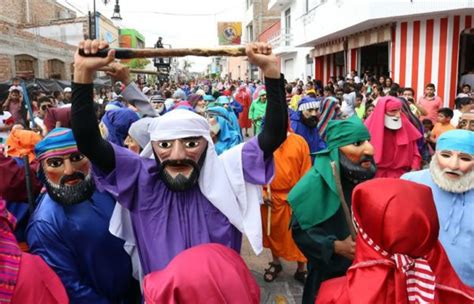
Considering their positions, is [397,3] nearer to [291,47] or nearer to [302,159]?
[302,159]

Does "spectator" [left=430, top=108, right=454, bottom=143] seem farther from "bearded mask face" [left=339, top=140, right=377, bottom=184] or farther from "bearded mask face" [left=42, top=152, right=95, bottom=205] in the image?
"bearded mask face" [left=42, top=152, right=95, bottom=205]

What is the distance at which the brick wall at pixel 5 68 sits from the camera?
1788 centimetres

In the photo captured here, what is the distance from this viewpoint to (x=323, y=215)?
278cm

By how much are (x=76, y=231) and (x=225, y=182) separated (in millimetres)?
827

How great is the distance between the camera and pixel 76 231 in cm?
234

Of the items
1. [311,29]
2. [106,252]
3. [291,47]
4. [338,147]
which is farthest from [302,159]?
[291,47]

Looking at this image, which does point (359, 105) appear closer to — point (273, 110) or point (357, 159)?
point (357, 159)

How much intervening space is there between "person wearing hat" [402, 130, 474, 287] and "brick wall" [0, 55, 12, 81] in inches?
724

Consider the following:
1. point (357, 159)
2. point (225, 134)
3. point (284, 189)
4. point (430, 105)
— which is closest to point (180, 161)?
point (357, 159)

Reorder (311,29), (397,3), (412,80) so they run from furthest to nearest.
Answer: (311,29), (412,80), (397,3)

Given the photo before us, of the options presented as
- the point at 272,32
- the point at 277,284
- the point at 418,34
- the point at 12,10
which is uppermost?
the point at 12,10

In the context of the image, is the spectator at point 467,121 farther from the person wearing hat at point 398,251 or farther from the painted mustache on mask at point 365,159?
the person wearing hat at point 398,251

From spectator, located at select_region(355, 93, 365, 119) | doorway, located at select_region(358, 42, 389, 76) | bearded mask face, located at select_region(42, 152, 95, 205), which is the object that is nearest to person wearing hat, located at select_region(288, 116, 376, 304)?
bearded mask face, located at select_region(42, 152, 95, 205)

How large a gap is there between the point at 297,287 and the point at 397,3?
987cm
